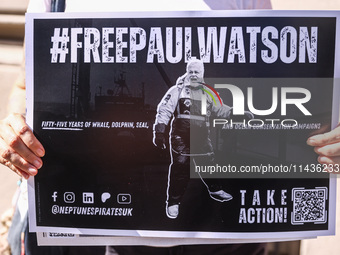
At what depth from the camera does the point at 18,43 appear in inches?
69.5

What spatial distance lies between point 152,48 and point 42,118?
0.27 m

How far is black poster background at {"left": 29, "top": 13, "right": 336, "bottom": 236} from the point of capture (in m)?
0.82

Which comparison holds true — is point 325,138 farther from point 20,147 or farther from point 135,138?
point 20,147

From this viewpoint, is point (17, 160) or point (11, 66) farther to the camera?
point (11, 66)

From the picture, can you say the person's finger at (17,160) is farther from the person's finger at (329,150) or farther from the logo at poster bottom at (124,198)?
the person's finger at (329,150)

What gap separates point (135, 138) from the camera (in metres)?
0.83

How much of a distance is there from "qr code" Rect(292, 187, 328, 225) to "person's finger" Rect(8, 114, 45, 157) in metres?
0.53

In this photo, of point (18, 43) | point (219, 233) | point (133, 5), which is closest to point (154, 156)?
point (219, 233)

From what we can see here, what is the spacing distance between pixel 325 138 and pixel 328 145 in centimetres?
2

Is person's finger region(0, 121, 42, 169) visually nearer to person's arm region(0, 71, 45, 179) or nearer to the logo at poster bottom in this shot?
person's arm region(0, 71, 45, 179)

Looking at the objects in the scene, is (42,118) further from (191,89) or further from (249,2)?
(249,2)

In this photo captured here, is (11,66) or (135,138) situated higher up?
(11,66)

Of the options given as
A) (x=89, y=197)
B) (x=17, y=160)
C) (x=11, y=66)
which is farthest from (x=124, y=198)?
(x=11, y=66)

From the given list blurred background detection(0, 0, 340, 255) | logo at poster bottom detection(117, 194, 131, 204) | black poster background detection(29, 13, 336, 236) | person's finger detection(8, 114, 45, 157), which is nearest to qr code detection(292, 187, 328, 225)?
black poster background detection(29, 13, 336, 236)
